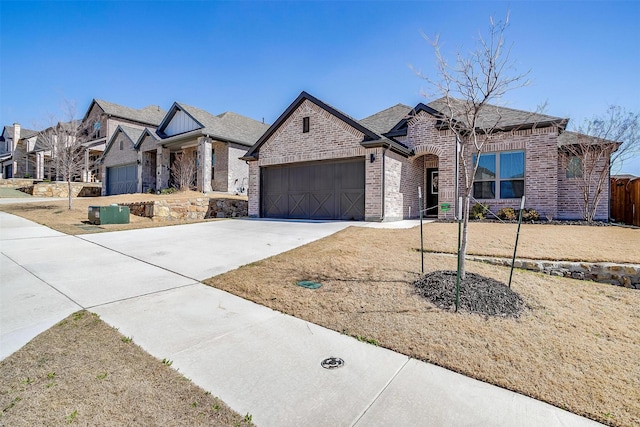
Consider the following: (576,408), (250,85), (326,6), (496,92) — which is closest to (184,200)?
(250,85)

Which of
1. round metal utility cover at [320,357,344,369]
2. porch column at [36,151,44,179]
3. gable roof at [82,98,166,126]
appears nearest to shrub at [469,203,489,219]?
round metal utility cover at [320,357,344,369]

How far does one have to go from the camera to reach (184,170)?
67.9 feet

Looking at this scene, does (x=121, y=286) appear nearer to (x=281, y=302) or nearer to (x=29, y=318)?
(x=29, y=318)

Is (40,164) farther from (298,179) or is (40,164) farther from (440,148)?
(440,148)

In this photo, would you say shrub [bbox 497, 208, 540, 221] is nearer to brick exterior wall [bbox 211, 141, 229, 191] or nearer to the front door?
the front door

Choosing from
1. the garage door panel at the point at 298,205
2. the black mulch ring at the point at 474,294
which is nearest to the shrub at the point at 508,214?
the garage door panel at the point at 298,205

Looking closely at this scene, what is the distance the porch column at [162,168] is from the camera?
22.6m

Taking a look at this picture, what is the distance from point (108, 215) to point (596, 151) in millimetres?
19830

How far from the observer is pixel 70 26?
10.4 meters

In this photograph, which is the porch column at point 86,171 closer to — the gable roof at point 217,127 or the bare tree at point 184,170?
the gable roof at point 217,127

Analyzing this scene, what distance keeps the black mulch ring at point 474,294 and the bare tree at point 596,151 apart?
36.5ft

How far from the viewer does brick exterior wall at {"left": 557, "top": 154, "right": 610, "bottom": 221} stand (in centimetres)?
1241

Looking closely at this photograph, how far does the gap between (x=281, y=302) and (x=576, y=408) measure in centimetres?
305

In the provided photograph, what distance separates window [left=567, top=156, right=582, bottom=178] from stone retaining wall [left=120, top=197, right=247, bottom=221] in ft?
55.2
